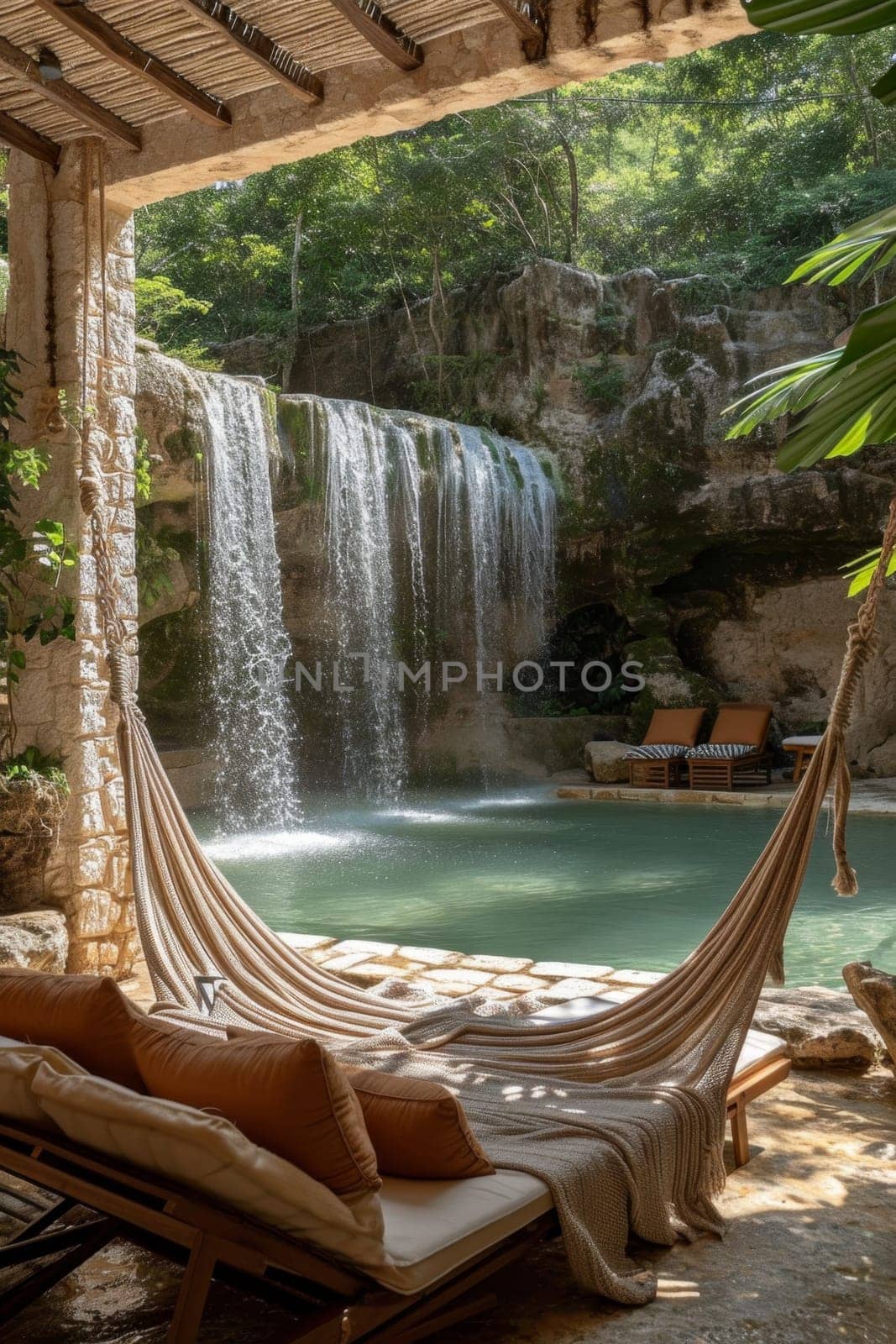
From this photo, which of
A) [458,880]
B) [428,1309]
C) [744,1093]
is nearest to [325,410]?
[458,880]

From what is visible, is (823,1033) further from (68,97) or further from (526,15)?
(68,97)

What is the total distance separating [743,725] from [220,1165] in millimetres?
9904

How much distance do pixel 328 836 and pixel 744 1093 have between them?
6.11 m

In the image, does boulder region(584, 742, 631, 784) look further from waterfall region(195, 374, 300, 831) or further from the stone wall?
waterfall region(195, 374, 300, 831)

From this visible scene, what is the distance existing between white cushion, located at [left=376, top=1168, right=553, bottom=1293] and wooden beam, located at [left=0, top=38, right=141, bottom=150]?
3.01m

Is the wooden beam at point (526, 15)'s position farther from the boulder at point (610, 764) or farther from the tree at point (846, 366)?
the boulder at point (610, 764)

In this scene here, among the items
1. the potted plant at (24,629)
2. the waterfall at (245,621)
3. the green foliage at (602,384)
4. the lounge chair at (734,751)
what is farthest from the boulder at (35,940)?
the green foliage at (602,384)

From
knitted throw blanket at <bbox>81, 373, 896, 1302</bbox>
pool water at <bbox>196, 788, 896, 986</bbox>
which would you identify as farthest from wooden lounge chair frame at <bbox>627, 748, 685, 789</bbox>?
knitted throw blanket at <bbox>81, 373, 896, 1302</bbox>

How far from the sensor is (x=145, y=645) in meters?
9.80

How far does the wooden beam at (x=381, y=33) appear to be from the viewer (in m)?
2.96

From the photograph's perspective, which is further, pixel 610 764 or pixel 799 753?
pixel 610 764

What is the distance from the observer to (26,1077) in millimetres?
1607

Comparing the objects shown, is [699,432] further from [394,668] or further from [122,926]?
[122,926]

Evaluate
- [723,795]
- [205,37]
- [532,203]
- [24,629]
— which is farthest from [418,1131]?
[532,203]
